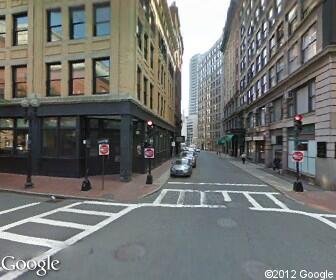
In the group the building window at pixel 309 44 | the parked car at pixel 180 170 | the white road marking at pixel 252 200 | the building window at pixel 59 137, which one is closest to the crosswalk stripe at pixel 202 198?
the white road marking at pixel 252 200

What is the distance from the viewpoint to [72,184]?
17.7 metres

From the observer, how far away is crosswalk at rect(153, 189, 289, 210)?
43.5 ft

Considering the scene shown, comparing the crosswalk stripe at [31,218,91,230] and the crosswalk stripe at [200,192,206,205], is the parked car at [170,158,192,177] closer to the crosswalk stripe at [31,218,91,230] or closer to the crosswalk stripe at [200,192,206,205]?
the crosswalk stripe at [200,192,206,205]

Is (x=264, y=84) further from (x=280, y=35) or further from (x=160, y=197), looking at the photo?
(x=160, y=197)

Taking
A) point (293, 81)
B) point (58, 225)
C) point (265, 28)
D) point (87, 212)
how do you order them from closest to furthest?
point (58, 225) < point (87, 212) < point (293, 81) < point (265, 28)

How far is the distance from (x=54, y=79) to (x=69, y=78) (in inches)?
49.8

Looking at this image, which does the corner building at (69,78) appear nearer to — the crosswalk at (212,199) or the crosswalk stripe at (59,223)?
the crosswalk at (212,199)

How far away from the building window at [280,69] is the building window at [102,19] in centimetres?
1610

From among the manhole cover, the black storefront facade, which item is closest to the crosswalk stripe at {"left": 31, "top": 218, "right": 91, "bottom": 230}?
the manhole cover

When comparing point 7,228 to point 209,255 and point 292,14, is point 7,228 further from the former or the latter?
point 292,14

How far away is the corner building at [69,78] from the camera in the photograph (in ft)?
64.6

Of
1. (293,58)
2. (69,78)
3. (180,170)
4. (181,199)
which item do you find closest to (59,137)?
(69,78)

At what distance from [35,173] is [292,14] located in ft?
78.4

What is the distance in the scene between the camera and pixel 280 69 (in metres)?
28.8
